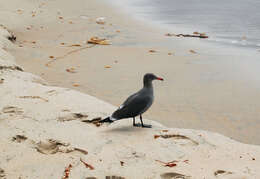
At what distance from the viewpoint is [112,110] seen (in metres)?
3.65

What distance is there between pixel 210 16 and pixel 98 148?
31.8 ft

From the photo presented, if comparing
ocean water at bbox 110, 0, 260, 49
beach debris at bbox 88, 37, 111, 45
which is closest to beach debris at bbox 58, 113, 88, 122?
beach debris at bbox 88, 37, 111, 45

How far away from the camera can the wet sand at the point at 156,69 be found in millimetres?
4328

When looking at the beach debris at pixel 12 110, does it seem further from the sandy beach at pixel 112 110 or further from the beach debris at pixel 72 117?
the beach debris at pixel 72 117

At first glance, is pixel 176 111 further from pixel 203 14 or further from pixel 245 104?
pixel 203 14

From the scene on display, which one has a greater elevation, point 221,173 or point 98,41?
point 98,41

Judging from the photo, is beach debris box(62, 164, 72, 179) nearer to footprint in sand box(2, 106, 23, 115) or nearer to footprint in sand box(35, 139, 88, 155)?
footprint in sand box(35, 139, 88, 155)

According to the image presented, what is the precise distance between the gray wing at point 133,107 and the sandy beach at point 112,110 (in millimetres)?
146

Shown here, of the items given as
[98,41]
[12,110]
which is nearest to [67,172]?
[12,110]

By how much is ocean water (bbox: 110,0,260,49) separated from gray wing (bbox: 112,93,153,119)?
207 inches

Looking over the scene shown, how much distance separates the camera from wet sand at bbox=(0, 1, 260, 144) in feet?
14.2

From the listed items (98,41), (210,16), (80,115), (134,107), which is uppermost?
(210,16)

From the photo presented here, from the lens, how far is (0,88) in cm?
384

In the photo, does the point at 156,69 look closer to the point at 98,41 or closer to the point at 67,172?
the point at 98,41
